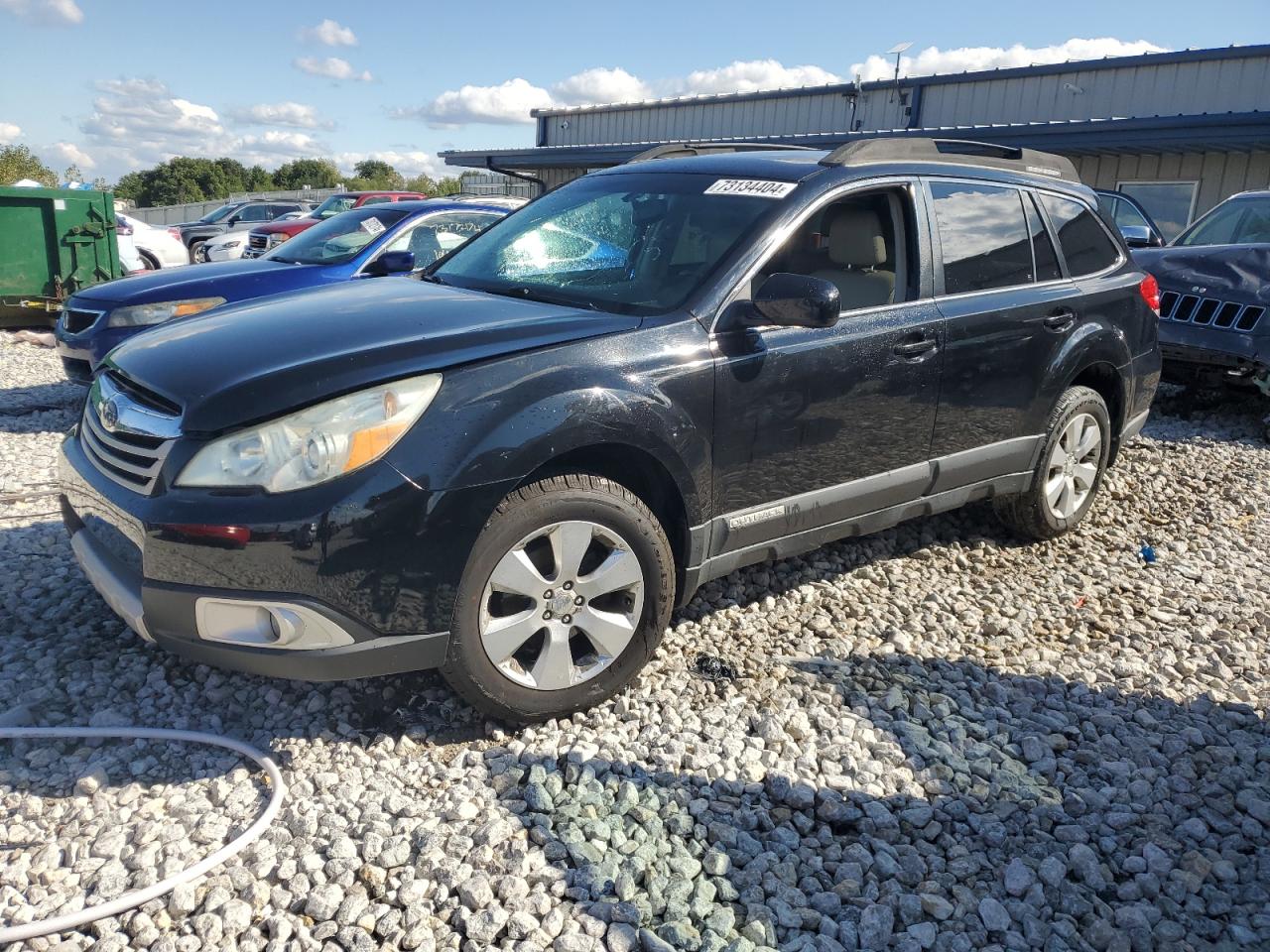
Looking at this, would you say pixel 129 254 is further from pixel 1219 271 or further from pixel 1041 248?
pixel 1219 271

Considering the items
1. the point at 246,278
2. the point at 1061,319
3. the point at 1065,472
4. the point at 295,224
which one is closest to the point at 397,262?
the point at 246,278

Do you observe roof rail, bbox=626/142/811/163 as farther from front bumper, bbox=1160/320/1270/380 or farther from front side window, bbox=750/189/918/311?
front bumper, bbox=1160/320/1270/380

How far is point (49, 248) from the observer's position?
10.6m

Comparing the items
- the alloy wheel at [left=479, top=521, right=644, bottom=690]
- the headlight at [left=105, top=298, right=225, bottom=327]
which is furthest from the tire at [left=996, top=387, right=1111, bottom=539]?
the headlight at [left=105, top=298, right=225, bottom=327]

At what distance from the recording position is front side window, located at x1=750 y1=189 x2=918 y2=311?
149 inches

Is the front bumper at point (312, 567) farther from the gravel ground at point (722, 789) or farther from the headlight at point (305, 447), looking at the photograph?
the gravel ground at point (722, 789)

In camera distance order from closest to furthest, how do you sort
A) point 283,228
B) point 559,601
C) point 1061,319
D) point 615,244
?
1. point 559,601
2. point 615,244
3. point 1061,319
4. point 283,228

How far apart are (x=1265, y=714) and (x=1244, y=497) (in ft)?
10.0

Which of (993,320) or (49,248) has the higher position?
(993,320)

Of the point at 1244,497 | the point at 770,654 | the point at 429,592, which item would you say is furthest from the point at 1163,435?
the point at 429,592

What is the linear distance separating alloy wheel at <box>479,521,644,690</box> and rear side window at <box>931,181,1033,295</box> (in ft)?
6.51

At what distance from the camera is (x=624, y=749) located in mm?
3098

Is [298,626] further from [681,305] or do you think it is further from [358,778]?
[681,305]

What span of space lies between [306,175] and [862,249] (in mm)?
82523
